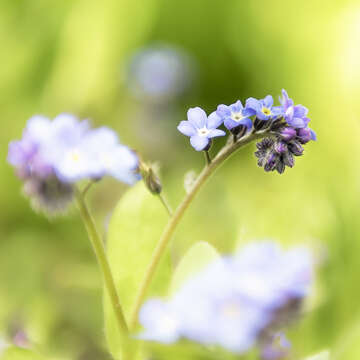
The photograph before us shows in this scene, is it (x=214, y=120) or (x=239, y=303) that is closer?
(x=239, y=303)

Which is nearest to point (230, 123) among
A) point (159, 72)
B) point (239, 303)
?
point (239, 303)

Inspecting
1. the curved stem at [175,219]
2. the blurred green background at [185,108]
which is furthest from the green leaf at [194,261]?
the blurred green background at [185,108]

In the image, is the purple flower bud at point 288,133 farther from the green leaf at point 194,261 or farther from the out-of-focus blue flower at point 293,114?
the green leaf at point 194,261

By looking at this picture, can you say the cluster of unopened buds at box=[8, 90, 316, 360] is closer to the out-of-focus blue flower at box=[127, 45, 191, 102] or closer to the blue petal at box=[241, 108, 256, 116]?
the blue petal at box=[241, 108, 256, 116]

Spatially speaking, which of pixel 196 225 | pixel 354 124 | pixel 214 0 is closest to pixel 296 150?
pixel 196 225

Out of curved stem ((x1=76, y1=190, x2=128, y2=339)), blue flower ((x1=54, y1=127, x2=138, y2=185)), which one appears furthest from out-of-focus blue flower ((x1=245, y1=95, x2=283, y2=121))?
curved stem ((x1=76, y1=190, x2=128, y2=339))

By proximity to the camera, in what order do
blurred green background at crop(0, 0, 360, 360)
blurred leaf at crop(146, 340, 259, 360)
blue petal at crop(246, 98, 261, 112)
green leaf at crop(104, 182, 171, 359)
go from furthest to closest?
blurred green background at crop(0, 0, 360, 360), green leaf at crop(104, 182, 171, 359), blue petal at crop(246, 98, 261, 112), blurred leaf at crop(146, 340, 259, 360)

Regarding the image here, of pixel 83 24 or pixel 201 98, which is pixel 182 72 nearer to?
pixel 201 98

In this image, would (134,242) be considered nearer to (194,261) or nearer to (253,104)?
(194,261)
